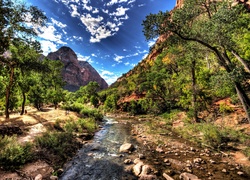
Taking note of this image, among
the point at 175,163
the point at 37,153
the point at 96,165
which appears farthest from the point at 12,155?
the point at 175,163

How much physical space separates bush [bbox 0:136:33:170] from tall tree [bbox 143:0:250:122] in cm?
1136

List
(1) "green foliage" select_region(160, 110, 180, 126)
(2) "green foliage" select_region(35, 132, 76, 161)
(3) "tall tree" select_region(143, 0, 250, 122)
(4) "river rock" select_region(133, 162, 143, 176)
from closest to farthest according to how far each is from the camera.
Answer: (4) "river rock" select_region(133, 162, 143, 176) < (3) "tall tree" select_region(143, 0, 250, 122) < (2) "green foliage" select_region(35, 132, 76, 161) < (1) "green foliage" select_region(160, 110, 180, 126)

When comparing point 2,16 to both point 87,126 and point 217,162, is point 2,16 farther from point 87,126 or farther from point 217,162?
point 217,162

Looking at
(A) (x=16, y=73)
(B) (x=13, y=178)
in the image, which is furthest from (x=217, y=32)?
(A) (x=16, y=73)

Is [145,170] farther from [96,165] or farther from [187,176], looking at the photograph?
[96,165]

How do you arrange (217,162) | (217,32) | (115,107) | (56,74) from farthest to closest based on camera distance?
(115,107)
(56,74)
(217,162)
(217,32)

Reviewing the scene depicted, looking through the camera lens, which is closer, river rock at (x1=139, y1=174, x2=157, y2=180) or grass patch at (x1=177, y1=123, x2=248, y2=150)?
river rock at (x1=139, y1=174, x2=157, y2=180)

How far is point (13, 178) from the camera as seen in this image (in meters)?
7.41

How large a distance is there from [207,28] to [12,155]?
14682 mm

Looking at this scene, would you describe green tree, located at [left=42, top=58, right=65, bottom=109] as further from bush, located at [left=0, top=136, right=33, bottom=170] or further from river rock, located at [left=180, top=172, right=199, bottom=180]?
river rock, located at [left=180, top=172, right=199, bottom=180]

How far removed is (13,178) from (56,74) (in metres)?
34.2

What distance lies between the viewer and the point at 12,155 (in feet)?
28.8

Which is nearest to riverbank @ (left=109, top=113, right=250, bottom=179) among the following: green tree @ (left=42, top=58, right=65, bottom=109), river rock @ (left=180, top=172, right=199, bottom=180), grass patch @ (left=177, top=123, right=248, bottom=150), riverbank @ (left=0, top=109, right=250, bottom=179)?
riverbank @ (left=0, top=109, right=250, bottom=179)

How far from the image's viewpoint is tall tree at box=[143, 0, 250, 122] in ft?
31.8
